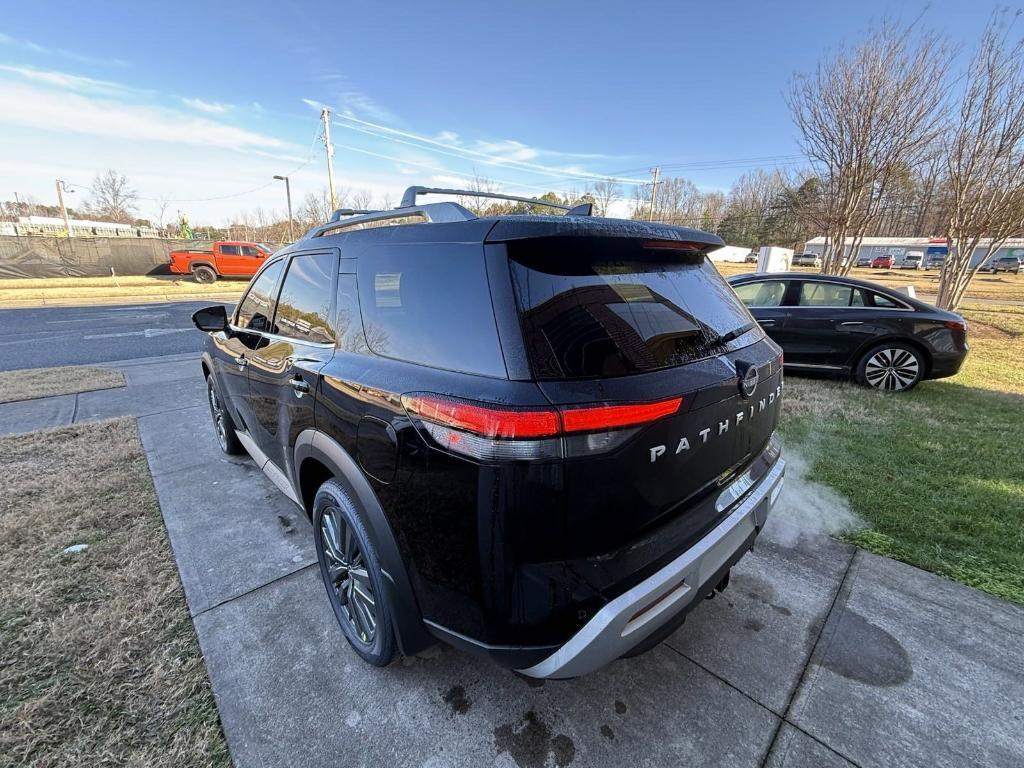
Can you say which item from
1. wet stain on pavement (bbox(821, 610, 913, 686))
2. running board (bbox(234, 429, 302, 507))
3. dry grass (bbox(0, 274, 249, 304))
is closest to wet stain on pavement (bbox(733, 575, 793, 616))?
wet stain on pavement (bbox(821, 610, 913, 686))

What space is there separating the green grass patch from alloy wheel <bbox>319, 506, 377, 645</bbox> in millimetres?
2868

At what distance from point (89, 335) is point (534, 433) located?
12934 millimetres

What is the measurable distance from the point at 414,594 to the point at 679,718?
1.14 metres

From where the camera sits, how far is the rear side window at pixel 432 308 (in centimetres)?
148

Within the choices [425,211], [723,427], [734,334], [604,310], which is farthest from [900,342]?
[425,211]

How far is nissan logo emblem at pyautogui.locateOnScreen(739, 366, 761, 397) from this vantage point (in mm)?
1734

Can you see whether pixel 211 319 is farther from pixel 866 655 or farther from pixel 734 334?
pixel 866 655

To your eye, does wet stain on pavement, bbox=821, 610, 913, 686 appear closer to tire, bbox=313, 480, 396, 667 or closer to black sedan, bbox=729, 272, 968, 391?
tire, bbox=313, 480, 396, 667

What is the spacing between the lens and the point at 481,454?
1.33 metres

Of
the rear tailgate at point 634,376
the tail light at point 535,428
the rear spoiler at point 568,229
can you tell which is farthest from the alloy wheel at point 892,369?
the tail light at point 535,428

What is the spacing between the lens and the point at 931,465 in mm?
3775

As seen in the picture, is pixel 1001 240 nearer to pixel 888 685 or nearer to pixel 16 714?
pixel 888 685

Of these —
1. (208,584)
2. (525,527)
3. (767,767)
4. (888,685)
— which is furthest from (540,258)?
(208,584)

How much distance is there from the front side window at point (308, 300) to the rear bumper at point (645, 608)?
5.09ft
